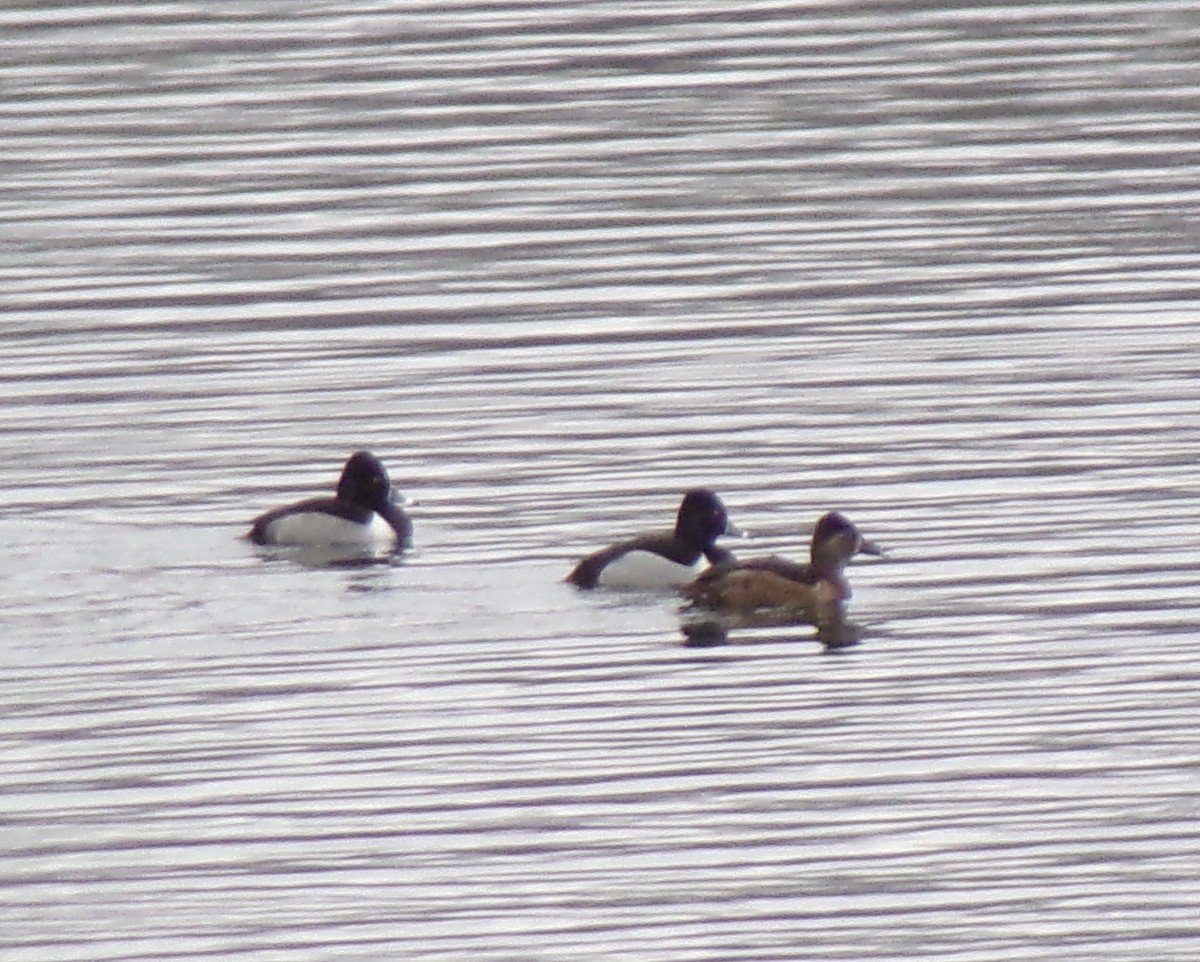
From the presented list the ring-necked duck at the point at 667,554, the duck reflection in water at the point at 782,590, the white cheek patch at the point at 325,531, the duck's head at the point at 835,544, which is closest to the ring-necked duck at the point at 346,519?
the white cheek patch at the point at 325,531

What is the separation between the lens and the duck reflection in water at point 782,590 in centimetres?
1553

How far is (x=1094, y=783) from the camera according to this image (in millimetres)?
12273

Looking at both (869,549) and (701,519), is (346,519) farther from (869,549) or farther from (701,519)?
(869,549)

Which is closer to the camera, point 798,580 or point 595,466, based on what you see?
point 798,580

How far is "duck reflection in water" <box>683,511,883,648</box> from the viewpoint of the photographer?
15531 mm

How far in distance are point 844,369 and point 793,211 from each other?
502 cm

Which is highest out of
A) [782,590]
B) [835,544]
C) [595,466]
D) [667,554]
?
[595,466]

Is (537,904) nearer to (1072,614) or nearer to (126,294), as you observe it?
(1072,614)

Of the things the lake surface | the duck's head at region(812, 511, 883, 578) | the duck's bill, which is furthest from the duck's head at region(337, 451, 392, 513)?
the duck's bill

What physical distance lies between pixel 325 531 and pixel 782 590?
2.61m

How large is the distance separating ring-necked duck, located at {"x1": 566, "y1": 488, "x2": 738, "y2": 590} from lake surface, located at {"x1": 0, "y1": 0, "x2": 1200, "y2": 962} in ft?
0.50

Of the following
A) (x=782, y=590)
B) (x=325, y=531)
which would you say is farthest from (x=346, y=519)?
(x=782, y=590)

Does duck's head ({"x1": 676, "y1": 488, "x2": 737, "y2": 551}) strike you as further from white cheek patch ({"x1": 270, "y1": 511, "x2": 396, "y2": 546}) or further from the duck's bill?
white cheek patch ({"x1": 270, "y1": 511, "x2": 396, "y2": 546})

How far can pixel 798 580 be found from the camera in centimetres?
1567
